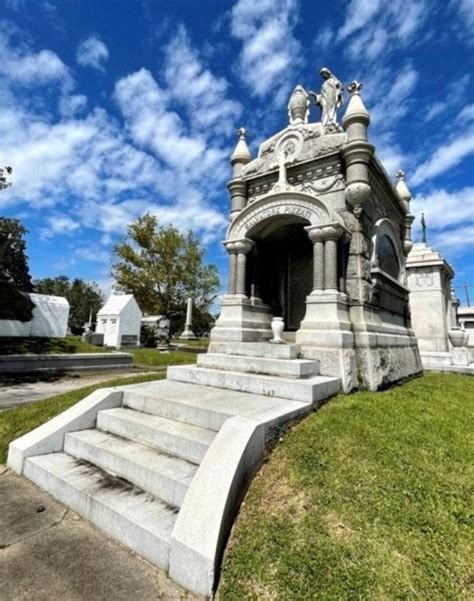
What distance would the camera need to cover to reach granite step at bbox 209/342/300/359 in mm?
5617

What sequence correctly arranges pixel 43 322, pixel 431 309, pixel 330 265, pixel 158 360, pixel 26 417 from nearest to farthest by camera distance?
pixel 26 417 → pixel 330 265 → pixel 431 309 → pixel 158 360 → pixel 43 322

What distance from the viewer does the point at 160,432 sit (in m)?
3.72

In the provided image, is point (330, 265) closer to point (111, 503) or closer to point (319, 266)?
point (319, 266)

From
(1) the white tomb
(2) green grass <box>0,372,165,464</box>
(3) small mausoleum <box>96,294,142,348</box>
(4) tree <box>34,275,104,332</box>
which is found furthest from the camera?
(4) tree <box>34,275,104,332</box>

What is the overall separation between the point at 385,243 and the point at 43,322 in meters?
18.6

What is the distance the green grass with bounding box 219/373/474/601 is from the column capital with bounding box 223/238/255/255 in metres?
4.38

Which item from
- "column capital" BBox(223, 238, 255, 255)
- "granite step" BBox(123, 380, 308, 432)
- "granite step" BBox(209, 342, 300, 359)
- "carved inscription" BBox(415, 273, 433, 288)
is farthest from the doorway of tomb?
"carved inscription" BBox(415, 273, 433, 288)

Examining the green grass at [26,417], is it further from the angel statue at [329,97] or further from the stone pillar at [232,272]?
the angel statue at [329,97]

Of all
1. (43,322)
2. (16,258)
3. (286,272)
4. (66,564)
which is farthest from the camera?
(16,258)

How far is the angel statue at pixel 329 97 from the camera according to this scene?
7554mm

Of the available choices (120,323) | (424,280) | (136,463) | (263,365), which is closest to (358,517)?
(136,463)

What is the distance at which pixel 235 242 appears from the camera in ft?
24.2

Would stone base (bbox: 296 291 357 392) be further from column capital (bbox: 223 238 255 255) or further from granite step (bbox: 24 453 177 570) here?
granite step (bbox: 24 453 177 570)

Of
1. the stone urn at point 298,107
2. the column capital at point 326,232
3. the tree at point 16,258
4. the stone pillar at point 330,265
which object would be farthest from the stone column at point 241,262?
the tree at point 16,258
